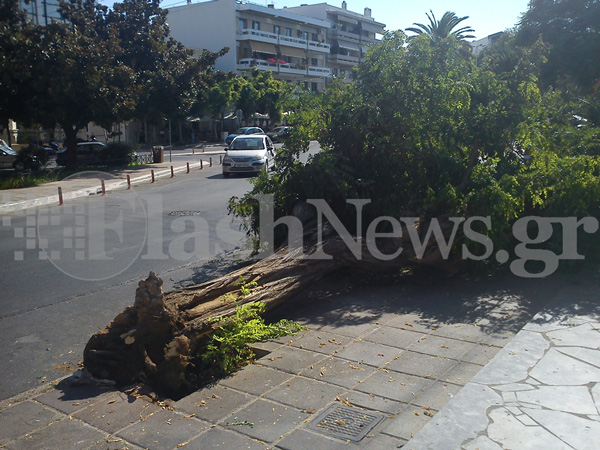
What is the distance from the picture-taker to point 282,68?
69562 millimetres

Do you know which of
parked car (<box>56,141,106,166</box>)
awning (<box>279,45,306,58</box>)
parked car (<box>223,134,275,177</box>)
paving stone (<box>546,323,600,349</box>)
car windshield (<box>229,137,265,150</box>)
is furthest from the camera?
awning (<box>279,45,306,58</box>)

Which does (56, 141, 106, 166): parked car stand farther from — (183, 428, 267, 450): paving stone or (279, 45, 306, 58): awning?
(279, 45, 306, 58): awning

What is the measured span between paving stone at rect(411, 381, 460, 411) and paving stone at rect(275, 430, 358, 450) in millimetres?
866

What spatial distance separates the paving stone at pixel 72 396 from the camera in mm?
4605

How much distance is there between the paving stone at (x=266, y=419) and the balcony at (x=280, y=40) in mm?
64772

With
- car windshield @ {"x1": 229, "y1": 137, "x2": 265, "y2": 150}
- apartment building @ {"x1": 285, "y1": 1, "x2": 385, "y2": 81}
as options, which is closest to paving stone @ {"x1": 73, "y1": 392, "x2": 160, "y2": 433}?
car windshield @ {"x1": 229, "y1": 137, "x2": 265, "y2": 150}

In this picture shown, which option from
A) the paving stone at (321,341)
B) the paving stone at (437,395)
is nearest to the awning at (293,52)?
the paving stone at (321,341)

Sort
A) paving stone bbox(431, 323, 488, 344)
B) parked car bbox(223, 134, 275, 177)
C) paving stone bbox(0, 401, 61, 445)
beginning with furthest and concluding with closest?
parked car bbox(223, 134, 275, 177) → paving stone bbox(431, 323, 488, 344) → paving stone bbox(0, 401, 61, 445)

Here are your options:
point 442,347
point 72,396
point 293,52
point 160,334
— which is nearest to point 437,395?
point 442,347

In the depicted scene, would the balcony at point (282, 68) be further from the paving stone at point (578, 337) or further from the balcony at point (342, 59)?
the paving stone at point (578, 337)

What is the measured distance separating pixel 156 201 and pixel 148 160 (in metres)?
15.7

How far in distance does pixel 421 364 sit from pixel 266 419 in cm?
167

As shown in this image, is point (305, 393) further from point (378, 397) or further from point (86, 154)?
point (86, 154)

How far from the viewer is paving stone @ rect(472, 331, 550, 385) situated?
15.9 feet
